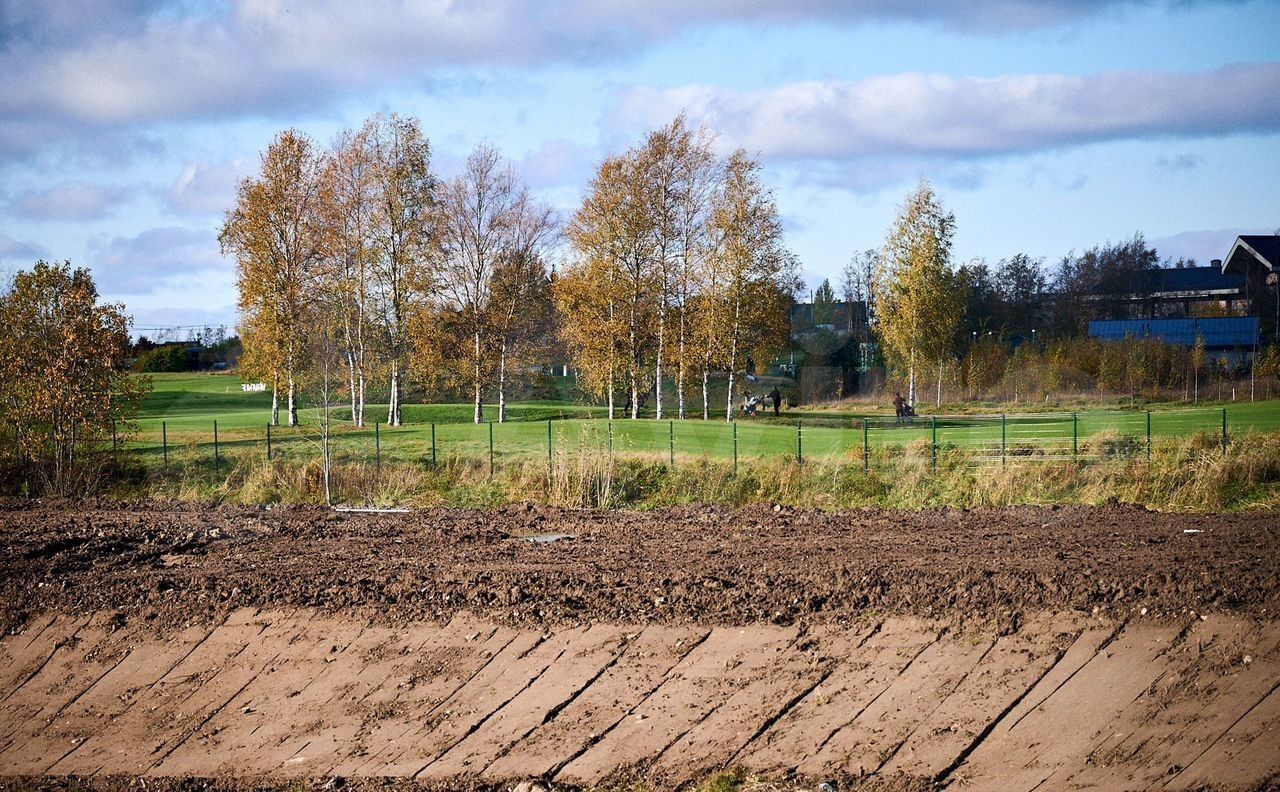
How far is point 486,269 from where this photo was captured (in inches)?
1577

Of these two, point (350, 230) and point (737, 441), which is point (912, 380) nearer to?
point (737, 441)

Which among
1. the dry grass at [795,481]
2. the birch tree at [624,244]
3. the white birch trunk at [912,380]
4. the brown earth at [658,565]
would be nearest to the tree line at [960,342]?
the white birch trunk at [912,380]

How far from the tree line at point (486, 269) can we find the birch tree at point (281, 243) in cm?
5

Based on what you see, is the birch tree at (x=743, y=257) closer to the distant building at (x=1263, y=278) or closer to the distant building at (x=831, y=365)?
the distant building at (x=831, y=365)

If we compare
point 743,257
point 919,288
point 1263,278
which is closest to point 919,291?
point 919,288

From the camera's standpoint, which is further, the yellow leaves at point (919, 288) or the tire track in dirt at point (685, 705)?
the yellow leaves at point (919, 288)

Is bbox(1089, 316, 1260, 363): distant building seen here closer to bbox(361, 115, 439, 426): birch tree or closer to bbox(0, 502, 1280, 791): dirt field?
bbox(361, 115, 439, 426): birch tree

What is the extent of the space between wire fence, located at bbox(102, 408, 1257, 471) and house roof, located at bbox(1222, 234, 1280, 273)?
Answer: 46.3 feet

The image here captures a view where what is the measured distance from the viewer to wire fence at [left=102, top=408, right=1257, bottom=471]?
2170cm

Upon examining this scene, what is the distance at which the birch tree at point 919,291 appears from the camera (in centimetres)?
4262

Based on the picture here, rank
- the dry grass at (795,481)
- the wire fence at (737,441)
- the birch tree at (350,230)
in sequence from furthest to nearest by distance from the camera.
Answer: the birch tree at (350,230)
the wire fence at (737,441)
the dry grass at (795,481)

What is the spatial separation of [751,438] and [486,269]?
15.7 m

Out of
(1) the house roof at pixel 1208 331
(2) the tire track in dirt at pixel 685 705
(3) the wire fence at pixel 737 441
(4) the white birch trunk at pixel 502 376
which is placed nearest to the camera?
(2) the tire track in dirt at pixel 685 705

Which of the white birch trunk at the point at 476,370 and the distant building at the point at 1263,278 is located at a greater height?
the distant building at the point at 1263,278
